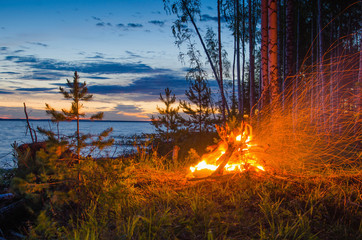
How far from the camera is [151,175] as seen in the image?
15.5 feet

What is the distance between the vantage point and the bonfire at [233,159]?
177 inches

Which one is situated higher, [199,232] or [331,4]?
[331,4]

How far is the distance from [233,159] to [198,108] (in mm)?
8715

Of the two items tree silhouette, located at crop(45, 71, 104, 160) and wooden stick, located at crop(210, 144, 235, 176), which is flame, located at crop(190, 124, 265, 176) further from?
tree silhouette, located at crop(45, 71, 104, 160)

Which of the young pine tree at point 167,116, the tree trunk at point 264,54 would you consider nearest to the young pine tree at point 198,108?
the young pine tree at point 167,116

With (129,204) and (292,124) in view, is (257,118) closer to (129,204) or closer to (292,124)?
(292,124)

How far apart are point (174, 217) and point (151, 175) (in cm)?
188

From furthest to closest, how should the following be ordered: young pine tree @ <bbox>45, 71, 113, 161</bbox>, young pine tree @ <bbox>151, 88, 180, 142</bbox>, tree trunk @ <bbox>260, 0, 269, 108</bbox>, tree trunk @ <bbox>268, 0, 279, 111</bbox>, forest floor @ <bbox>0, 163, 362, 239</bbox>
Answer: young pine tree @ <bbox>151, 88, 180, 142</bbox> < tree trunk @ <bbox>260, 0, 269, 108</bbox> < tree trunk @ <bbox>268, 0, 279, 111</bbox> < young pine tree @ <bbox>45, 71, 113, 161</bbox> < forest floor @ <bbox>0, 163, 362, 239</bbox>

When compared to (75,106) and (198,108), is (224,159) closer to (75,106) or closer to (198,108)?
(75,106)

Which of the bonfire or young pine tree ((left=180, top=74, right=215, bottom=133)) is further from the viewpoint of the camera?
young pine tree ((left=180, top=74, right=215, bottom=133))

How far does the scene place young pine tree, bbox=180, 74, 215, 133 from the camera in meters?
13.1

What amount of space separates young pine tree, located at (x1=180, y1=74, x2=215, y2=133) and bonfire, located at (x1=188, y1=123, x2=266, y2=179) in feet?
25.8

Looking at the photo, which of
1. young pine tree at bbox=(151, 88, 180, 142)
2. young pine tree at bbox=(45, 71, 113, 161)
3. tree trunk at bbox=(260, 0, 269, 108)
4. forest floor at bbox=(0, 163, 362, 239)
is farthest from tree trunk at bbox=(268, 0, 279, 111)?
young pine tree at bbox=(151, 88, 180, 142)

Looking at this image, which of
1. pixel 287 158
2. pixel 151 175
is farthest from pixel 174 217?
pixel 287 158
